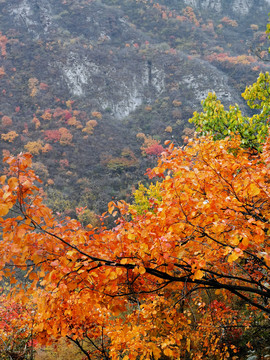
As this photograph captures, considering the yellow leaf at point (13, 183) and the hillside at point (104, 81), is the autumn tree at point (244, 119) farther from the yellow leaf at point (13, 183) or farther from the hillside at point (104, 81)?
the hillside at point (104, 81)

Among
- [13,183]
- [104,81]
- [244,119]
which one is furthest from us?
[104,81]

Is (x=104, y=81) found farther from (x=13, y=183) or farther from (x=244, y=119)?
(x=13, y=183)

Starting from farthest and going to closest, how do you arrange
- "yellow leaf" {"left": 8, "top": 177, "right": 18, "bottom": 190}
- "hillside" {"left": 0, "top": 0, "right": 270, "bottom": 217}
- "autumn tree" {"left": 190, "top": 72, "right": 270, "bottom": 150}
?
"hillside" {"left": 0, "top": 0, "right": 270, "bottom": 217} → "autumn tree" {"left": 190, "top": 72, "right": 270, "bottom": 150} → "yellow leaf" {"left": 8, "top": 177, "right": 18, "bottom": 190}

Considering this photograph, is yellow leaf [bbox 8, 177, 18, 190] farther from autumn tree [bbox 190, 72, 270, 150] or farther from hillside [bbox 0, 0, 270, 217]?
hillside [bbox 0, 0, 270, 217]

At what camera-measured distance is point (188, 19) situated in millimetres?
57312

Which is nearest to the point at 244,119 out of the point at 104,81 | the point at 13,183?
the point at 13,183

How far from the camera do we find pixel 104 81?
41375 millimetres

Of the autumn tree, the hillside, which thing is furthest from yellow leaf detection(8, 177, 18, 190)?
the hillside

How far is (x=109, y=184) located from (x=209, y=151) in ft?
76.5

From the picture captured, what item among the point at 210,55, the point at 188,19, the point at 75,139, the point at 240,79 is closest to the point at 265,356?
the point at 75,139

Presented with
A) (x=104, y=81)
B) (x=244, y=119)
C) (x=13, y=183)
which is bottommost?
(x=104, y=81)

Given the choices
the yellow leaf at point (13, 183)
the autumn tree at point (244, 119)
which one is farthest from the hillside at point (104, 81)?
the yellow leaf at point (13, 183)

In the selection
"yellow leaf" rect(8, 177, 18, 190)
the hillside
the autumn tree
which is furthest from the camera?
the hillside

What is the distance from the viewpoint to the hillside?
27828mm
